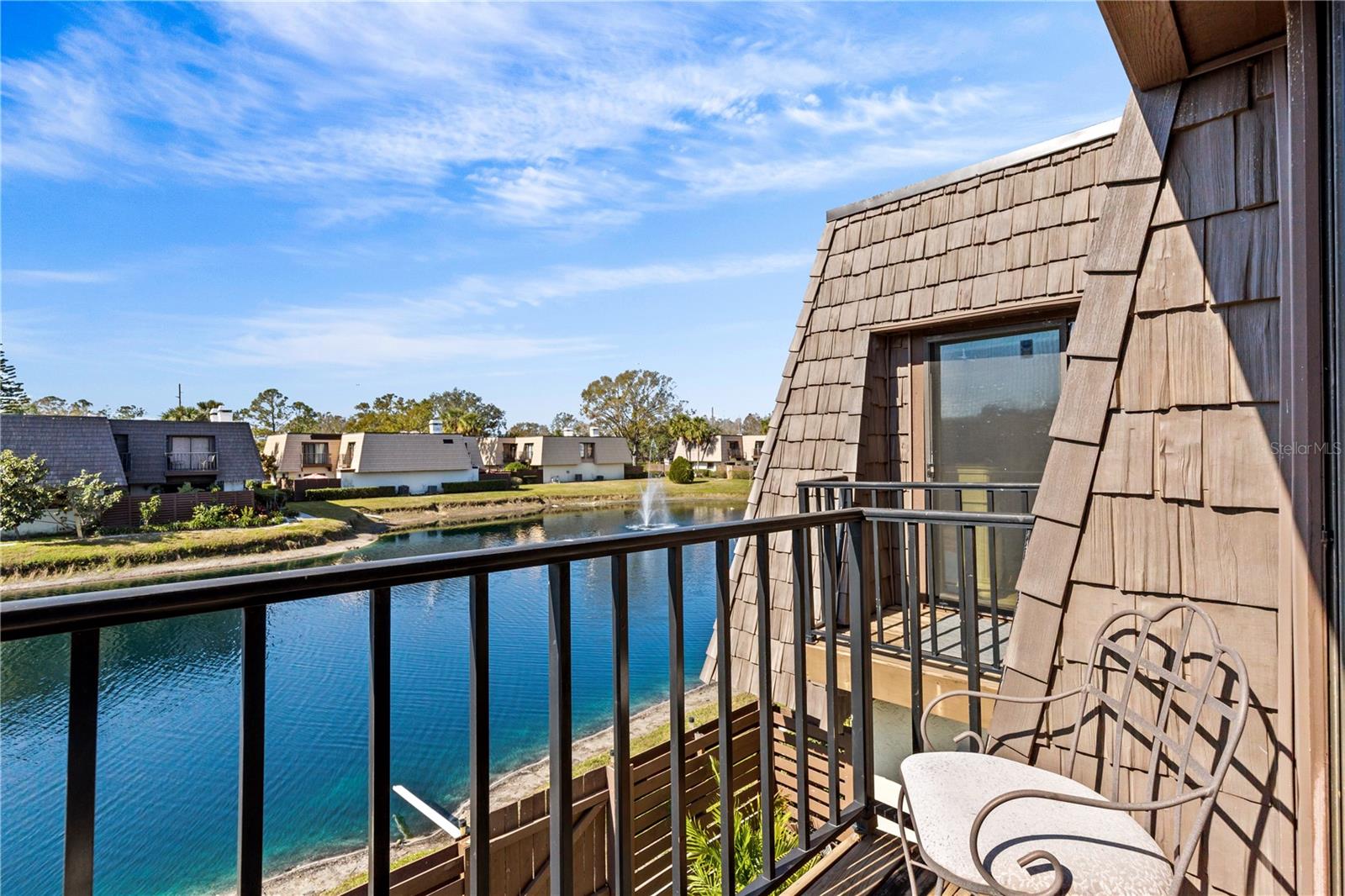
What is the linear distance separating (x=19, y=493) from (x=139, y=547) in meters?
4.27

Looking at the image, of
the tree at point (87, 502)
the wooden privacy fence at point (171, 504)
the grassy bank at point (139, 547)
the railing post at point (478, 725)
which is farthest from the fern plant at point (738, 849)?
the wooden privacy fence at point (171, 504)

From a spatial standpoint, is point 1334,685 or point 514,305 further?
point 514,305

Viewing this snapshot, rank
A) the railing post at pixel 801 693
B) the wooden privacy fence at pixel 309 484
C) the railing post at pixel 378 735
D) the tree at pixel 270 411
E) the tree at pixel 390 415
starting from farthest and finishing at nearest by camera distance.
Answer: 1. the tree at pixel 270 411
2. the tree at pixel 390 415
3. the wooden privacy fence at pixel 309 484
4. the railing post at pixel 801 693
5. the railing post at pixel 378 735

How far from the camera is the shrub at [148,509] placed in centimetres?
1691

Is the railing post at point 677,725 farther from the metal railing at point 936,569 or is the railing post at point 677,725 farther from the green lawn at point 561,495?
the green lawn at point 561,495

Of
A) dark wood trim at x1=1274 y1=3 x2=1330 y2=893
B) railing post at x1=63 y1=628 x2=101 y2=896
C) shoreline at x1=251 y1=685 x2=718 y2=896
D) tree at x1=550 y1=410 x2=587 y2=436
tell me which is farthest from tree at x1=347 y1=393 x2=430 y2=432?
dark wood trim at x1=1274 y1=3 x2=1330 y2=893

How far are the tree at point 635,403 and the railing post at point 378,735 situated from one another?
133 feet

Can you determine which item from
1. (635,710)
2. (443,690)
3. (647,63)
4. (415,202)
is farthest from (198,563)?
(647,63)

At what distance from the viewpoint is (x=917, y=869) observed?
1.81 meters

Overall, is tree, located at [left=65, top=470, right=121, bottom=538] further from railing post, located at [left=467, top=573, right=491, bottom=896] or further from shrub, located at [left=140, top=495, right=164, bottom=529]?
railing post, located at [left=467, top=573, right=491, bottom=896]

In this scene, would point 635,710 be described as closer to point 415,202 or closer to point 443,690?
point 443,690

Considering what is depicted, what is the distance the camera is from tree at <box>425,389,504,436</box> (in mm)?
38156

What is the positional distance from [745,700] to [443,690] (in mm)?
5215

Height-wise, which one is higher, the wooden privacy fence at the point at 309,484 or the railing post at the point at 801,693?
the railing post at the point at 801,693
